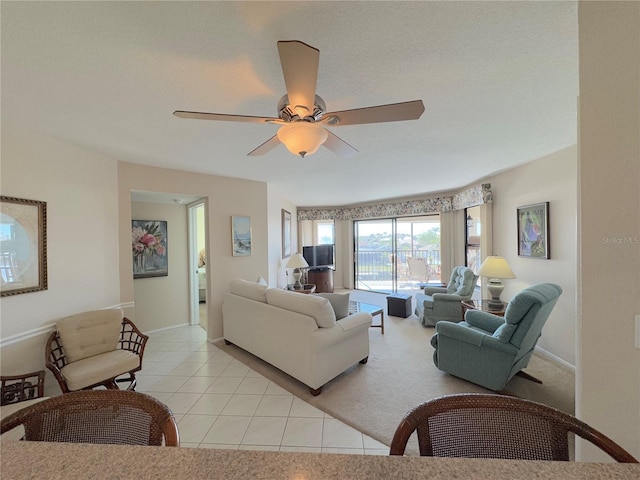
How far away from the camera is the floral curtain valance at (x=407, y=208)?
4.18 meters

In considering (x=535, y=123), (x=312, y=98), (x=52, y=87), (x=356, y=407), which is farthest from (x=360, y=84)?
(x=356, y=407)

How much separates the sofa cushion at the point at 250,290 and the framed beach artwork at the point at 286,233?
2.12 meters

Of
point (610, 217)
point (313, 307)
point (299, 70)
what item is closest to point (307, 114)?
point (299, 70)

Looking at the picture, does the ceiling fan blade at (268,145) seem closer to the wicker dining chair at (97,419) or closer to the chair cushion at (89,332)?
the wicker dining chair at (97,419)

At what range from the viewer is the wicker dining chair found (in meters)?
0.76

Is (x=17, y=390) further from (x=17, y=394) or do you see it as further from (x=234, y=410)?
(x=234, y=410)

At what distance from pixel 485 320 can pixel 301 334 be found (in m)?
1.87

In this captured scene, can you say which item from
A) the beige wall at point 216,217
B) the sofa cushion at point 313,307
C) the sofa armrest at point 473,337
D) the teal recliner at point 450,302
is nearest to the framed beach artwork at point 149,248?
the beige wall at point 216,217

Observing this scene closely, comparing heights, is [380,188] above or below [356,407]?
above

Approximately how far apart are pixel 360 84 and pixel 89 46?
1377 mm

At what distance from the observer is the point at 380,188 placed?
4773 millimetres

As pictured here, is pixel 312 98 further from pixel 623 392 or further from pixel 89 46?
pixel 623 392

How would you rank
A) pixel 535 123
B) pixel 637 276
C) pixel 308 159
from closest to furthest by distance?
pixel 637 276
pixel 535 123
pixel 308 159

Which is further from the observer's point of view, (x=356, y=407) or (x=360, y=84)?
(x=356, y=407)
